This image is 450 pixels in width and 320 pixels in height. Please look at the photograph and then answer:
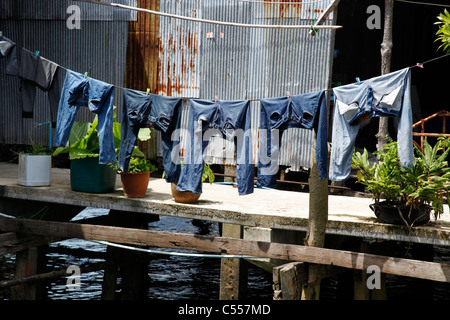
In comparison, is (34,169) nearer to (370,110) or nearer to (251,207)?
(251,207)

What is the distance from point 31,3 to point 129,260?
552 cm

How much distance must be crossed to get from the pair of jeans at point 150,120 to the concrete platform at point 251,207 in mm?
530

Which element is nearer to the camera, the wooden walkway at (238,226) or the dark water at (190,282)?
the wooden walkway at (238,226)

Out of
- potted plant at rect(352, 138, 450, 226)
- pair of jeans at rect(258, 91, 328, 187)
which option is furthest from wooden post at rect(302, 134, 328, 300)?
potted plant at rect(352, 138, 450, 226)

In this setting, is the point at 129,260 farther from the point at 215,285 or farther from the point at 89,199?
the point at 215,285

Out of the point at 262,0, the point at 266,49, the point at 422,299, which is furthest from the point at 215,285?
the point at 262,0

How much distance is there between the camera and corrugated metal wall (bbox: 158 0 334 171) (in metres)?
9.46

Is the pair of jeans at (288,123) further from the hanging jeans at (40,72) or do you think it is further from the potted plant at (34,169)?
the potted plant at (34,169)

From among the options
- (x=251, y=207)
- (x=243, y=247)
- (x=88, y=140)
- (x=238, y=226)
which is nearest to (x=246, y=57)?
A: (x=88, y=140)

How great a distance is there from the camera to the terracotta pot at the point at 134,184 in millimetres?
7949

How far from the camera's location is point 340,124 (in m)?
6.55

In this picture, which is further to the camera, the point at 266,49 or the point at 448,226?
the point at 266,49

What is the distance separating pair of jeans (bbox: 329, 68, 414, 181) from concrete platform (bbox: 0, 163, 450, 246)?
2.33 feet

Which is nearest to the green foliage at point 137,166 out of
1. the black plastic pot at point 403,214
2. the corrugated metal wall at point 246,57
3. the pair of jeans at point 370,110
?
the corrugated metal wall at point 246,57
